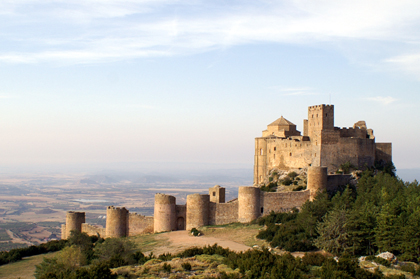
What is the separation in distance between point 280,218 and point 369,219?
7.43m

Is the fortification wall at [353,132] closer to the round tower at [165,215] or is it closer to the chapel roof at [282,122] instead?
the chapel roof at [282,122]

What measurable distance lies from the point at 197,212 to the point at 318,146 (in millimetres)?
12975

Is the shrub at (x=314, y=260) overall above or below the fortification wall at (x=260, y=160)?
below

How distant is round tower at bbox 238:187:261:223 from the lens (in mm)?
36219

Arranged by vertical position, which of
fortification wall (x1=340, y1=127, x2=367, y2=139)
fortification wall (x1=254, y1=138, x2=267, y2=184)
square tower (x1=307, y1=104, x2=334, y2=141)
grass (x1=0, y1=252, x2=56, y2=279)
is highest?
square tower (x1=307, y1=104, x2=334, y2=141)

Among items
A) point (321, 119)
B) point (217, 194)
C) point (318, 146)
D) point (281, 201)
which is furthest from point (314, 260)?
point (321, 119)

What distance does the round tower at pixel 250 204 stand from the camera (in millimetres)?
36219

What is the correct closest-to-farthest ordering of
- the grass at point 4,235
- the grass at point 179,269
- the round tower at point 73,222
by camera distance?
the grass at point 179,269
the round tower at point 73,222
the grass at point 4,235

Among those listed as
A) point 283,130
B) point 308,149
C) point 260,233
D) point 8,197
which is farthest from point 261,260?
point 8,197

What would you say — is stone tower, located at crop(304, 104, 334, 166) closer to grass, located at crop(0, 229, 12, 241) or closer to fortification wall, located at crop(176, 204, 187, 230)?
fortification wall, located at crop(176, 204, 187, 230)

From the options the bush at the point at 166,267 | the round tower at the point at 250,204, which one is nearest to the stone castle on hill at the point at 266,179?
the round tower at the point at 250,204

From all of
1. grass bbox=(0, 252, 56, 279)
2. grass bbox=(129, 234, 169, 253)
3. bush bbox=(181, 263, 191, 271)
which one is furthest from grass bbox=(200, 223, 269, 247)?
grass bbox=(0, 252, 56, 279)

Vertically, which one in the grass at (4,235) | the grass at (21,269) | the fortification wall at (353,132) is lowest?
the grass at (4,235)

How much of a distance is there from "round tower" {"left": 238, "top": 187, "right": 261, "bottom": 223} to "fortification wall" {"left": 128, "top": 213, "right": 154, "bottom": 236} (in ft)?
24.6
